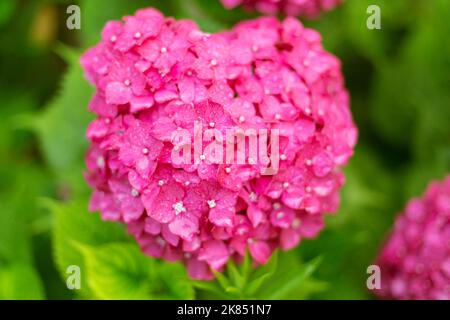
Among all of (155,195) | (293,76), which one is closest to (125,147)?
(155,195)

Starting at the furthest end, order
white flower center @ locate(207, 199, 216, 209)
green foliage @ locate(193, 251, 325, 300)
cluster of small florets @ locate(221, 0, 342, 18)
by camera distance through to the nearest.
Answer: cluster of small florets @ locate(221, 0, 342, 18)
green foliage @ locate(193, 251, 325, 300)
white flower center @ locate(207, 199, 216, 209)

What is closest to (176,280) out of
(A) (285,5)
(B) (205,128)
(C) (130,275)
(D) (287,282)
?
(C) (130,275)

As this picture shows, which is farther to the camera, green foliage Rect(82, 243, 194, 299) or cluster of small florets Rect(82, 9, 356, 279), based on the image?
green foliage Rect(82, 243, 194, 299)

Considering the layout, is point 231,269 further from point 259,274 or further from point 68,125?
point 68,125

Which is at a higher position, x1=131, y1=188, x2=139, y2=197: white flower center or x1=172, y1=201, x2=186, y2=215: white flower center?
x1=131, y1=188, x2=139, y2=197: white flower center

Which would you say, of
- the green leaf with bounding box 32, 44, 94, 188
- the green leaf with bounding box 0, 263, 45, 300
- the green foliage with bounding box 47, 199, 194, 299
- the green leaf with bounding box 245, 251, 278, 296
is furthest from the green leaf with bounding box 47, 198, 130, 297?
the green leaf with bounding box 245, 251, 278, 296

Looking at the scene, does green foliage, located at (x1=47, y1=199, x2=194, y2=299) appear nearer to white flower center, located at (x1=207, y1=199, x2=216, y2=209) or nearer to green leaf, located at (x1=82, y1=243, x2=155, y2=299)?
green leaf, located at (x1=82, y1=243, x2=155, y2=299)

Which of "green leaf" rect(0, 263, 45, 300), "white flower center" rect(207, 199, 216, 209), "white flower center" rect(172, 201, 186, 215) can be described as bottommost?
"green leaf" rect(0, 263, 45, 300)
